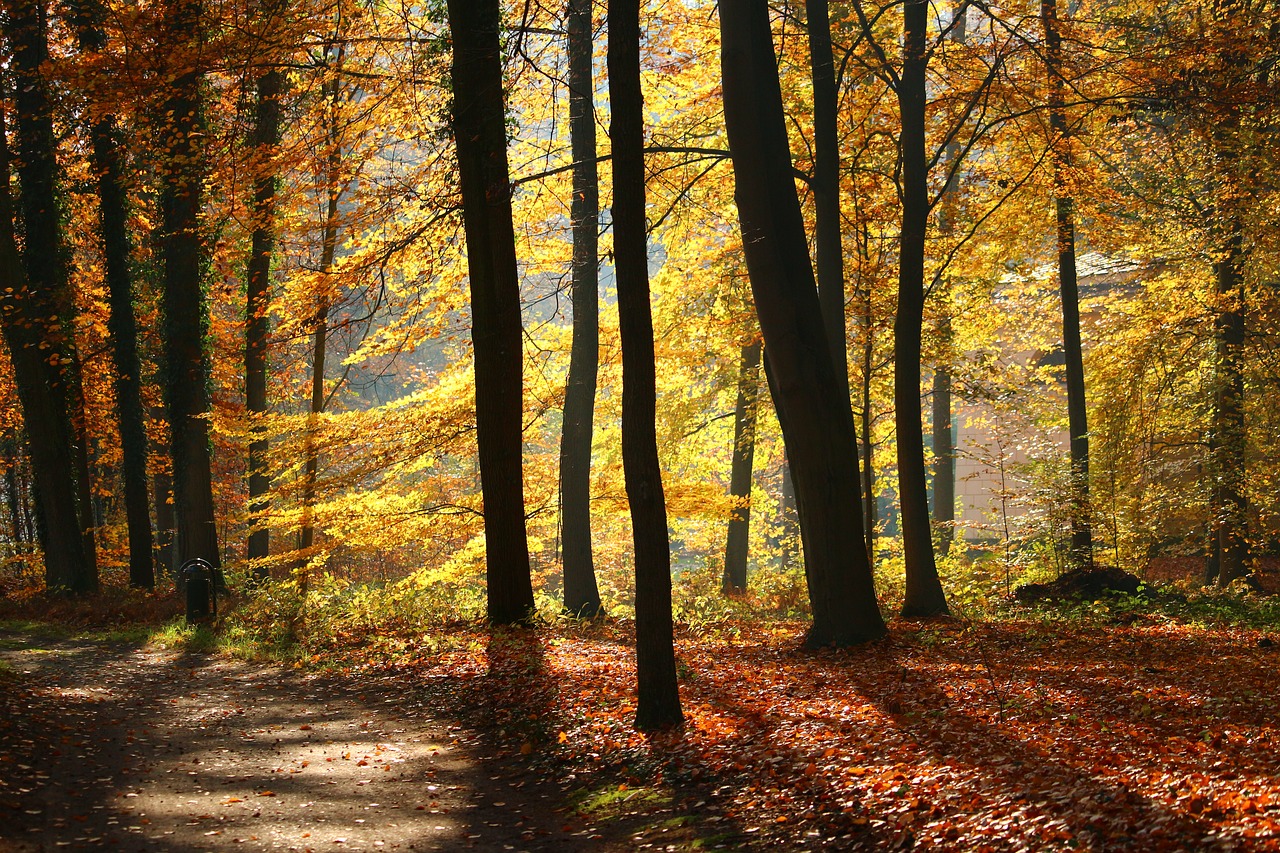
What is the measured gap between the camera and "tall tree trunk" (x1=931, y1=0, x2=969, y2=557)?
15.6 meters

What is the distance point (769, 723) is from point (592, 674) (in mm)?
2306

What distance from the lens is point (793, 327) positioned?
9633 millimetres

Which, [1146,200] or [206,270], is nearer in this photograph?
[1146,200]

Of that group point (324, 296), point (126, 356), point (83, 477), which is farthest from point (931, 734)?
point (83, 477)

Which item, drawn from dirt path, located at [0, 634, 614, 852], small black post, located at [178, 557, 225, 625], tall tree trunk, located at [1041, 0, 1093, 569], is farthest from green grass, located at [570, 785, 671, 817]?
tall tree trunk, located at [1041, 0, 1093, 569]

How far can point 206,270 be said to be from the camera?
16.4 metres

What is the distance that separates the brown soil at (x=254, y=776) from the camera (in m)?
5.36

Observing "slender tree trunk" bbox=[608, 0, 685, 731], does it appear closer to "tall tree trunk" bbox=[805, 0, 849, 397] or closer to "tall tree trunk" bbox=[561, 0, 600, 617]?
"tall tree trunk" bbox=[805, 0, 849, 397]

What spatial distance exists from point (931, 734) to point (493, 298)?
6177 mm

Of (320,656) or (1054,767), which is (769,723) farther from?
(320,656)

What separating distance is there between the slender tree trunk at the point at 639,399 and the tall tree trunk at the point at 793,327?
307 cm

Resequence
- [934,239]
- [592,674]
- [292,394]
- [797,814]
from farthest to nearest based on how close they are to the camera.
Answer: [292,394] → [934,239] → [592,674] → [797,814]

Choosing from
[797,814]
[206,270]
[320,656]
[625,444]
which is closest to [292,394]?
[206,270]

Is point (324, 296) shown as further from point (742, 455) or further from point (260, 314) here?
point (742, 455)
